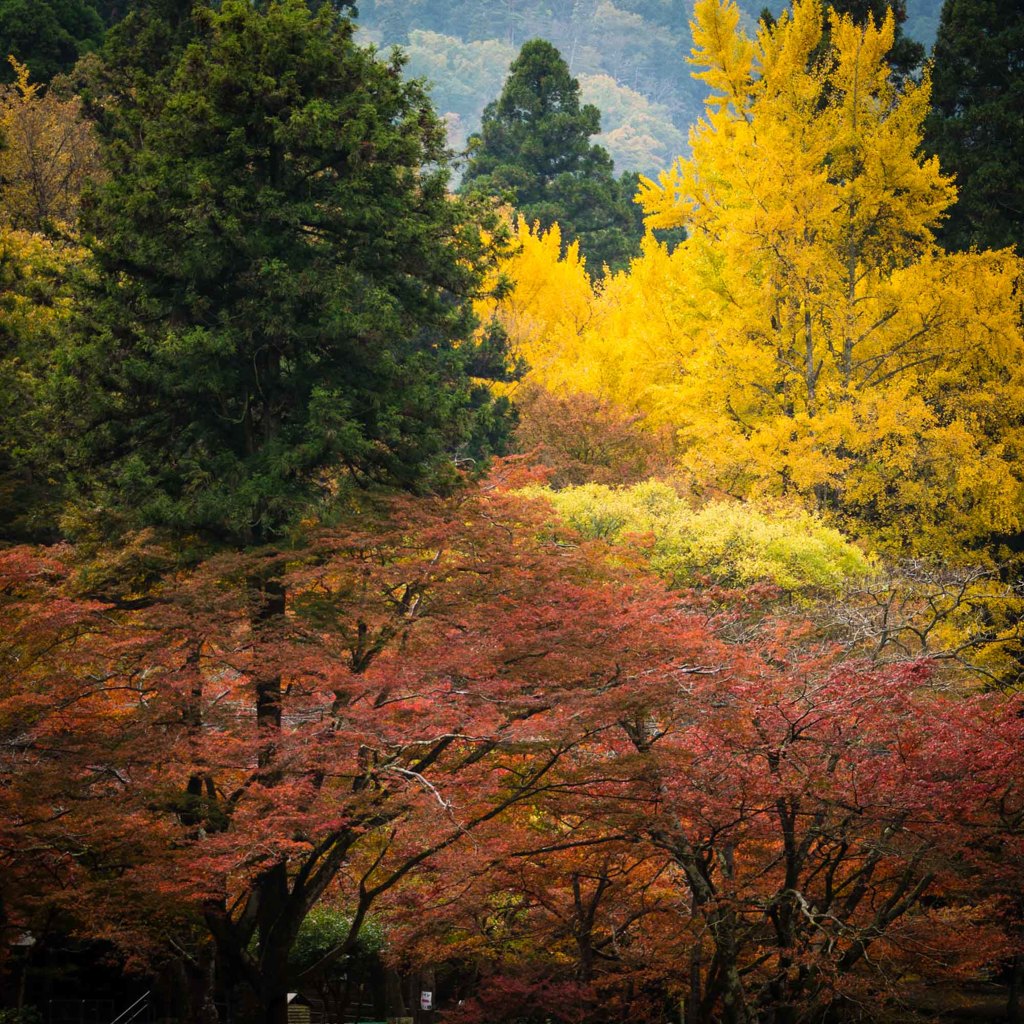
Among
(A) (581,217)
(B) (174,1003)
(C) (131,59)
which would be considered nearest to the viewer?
(B) (174,1003)

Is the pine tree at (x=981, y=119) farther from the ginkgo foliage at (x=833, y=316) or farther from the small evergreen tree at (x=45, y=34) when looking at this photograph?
the small evergreen tree at (x=45, y=34)

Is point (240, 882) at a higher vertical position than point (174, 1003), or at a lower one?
higher

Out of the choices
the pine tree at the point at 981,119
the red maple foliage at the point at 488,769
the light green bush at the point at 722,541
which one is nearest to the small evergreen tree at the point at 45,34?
the pine tree at the point at 981,119

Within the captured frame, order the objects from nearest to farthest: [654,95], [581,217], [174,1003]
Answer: [174,1003] < [581,217] < [654,95]

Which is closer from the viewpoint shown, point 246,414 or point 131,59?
point 246,414

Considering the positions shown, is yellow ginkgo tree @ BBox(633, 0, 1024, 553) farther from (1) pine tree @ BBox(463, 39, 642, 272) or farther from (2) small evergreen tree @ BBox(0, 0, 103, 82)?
(1) pine tree @ BBox(463, 39, 642, 272)

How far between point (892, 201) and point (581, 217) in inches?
966

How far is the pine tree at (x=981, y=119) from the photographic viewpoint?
27625 mm

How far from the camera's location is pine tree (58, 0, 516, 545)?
14.0 m

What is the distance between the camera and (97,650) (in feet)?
34.9

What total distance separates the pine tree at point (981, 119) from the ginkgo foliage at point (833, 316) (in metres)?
2.43

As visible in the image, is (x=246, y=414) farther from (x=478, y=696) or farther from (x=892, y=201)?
(x=892, y=201)

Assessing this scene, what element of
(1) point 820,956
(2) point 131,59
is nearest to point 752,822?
(1) point 820,956

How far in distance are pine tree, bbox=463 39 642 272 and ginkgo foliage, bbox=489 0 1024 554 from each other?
20.8m
